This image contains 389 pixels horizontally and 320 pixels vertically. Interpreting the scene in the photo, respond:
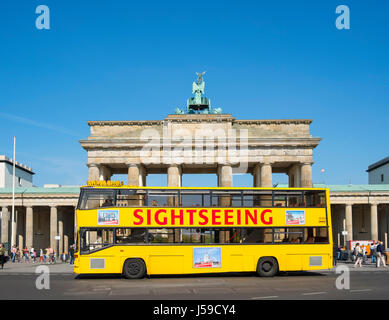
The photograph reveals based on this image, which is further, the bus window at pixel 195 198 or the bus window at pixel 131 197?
the bus window at pixel 195 198

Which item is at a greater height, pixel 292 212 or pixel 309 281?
pixel 292 212

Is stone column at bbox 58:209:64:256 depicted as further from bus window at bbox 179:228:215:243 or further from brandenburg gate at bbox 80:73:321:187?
bus window at bbox 179:228:215:243

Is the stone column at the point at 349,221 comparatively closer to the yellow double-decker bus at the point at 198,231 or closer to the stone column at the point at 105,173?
the stone column at the point at 105,173

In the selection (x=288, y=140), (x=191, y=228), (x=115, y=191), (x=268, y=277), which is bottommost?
(x=268, y=277)

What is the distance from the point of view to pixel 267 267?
26578mm

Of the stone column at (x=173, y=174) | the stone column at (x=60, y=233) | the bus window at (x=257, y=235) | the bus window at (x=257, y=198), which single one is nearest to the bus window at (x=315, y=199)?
the bus window at (x=257, y=198)

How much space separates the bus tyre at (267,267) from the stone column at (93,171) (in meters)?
35.5

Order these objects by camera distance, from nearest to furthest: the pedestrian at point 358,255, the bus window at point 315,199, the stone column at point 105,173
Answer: the bus window at point 315,199
the pedestrian at point 358,255
the stone column at point 105,173

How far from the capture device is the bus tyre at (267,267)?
86.7ft

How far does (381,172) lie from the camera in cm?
9269

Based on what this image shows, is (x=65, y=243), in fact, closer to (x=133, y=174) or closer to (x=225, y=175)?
(x=133, y=174)

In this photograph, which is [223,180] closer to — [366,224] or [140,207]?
[366,224]
